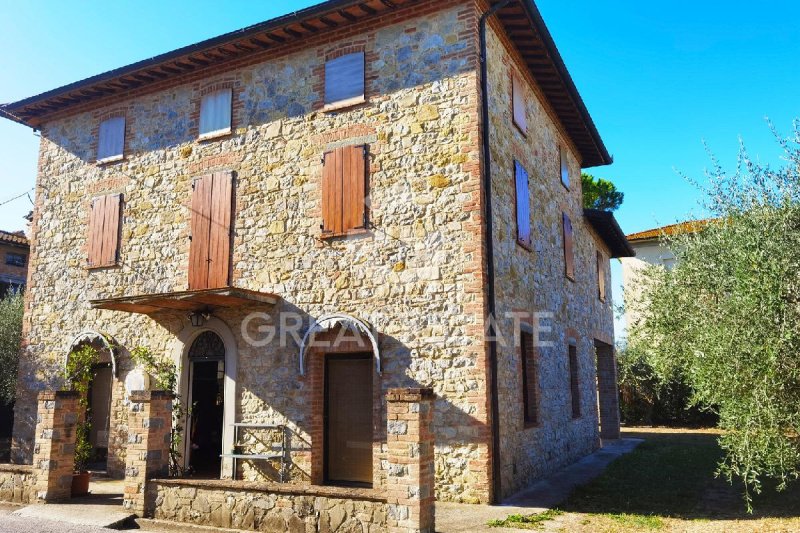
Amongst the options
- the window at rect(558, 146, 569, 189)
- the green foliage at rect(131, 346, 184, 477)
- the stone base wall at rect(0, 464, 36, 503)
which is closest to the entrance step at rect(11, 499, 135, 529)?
the stone base wall at rect(0, 464, 36, 503)

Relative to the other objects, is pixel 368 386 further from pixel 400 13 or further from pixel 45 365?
pixel 45 365

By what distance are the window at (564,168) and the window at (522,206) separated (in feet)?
9.71

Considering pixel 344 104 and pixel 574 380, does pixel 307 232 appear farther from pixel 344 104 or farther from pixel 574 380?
pixel 574 380

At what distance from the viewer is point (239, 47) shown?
Result: 417 inches

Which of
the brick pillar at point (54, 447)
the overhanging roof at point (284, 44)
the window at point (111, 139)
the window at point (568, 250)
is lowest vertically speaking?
the brick pillar at point (54, 447)

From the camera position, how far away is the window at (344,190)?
936cm

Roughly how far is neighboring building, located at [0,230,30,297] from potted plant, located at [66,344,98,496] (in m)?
13.1

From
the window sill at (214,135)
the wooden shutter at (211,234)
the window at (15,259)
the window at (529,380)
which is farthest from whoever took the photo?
the window at (15,259)

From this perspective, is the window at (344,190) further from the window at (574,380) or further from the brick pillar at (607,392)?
the brick pillar at (607,392)

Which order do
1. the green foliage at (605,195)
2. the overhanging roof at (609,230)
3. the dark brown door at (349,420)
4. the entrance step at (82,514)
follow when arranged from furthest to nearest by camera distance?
the green foliage at (605,195) < the overhanging roof at (609,230) < the dark brown door at (349,420) < the entrance step at (82,514)

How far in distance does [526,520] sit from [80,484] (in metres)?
6.31

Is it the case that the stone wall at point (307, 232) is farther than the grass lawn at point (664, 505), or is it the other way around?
the stone wall at point (307, 232)

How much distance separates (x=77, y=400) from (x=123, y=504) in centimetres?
185

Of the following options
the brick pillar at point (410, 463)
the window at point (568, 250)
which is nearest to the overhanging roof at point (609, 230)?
the window at point (568, 250)
